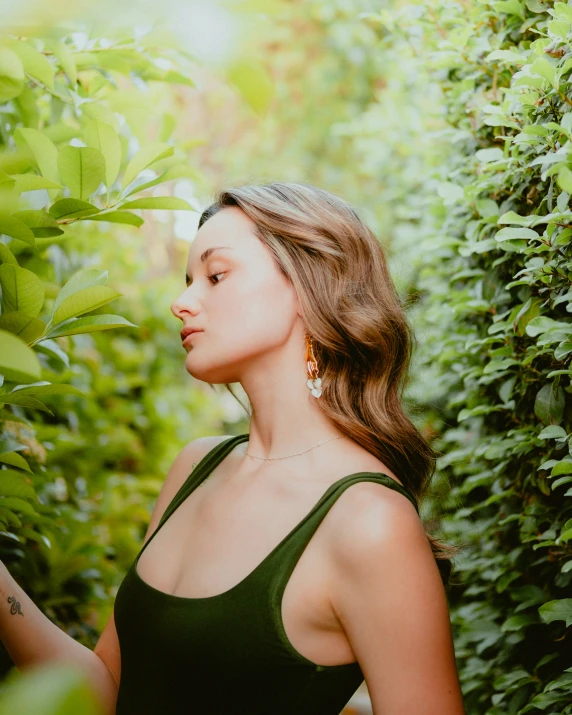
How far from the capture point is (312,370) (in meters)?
1.69

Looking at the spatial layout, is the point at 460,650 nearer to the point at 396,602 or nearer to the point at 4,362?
the point at 396,602

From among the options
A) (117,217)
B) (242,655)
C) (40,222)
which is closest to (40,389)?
(40,222)

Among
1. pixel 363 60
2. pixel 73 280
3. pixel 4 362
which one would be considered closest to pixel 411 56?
pixel 73 280

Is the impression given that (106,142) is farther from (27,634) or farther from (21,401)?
(27,634)

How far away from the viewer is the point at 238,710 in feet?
4.53

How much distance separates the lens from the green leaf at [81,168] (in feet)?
3.84

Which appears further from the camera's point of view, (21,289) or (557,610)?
(557,610)

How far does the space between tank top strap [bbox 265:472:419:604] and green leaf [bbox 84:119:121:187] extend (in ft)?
2.37

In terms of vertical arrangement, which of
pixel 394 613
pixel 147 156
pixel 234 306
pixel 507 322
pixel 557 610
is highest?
pixel 147 156

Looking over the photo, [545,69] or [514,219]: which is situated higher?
[545,69]

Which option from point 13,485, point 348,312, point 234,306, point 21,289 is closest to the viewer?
point 21,289

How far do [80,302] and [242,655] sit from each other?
0.75 metres

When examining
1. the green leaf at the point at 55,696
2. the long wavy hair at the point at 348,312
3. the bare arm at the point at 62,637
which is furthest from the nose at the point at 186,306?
the green leaf at the point at 55,696

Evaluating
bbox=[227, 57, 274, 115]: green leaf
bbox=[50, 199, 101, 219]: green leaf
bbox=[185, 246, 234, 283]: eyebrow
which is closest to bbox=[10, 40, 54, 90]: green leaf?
bbox=[50, 199, 101, 219]: green leaf
